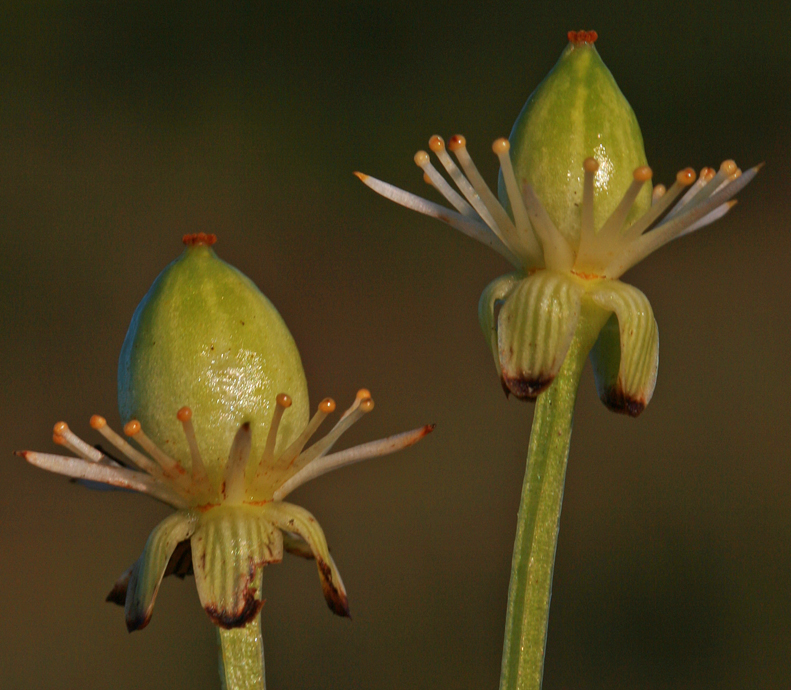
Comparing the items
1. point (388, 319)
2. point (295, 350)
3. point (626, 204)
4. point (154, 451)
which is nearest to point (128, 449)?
point (154, 451)

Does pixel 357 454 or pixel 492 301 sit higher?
pixel 492 301

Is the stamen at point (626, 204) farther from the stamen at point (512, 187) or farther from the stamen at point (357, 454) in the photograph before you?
the stamen at point (357, 454)

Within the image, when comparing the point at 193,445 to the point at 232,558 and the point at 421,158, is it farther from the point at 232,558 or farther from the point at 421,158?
the point at 421,158

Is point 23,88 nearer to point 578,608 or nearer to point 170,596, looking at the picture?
point 170,596

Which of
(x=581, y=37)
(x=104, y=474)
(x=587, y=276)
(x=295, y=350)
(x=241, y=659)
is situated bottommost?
(x=241, y=659)

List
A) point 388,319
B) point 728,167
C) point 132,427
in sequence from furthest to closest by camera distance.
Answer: point 388,319
point 728,167
point 132,427
